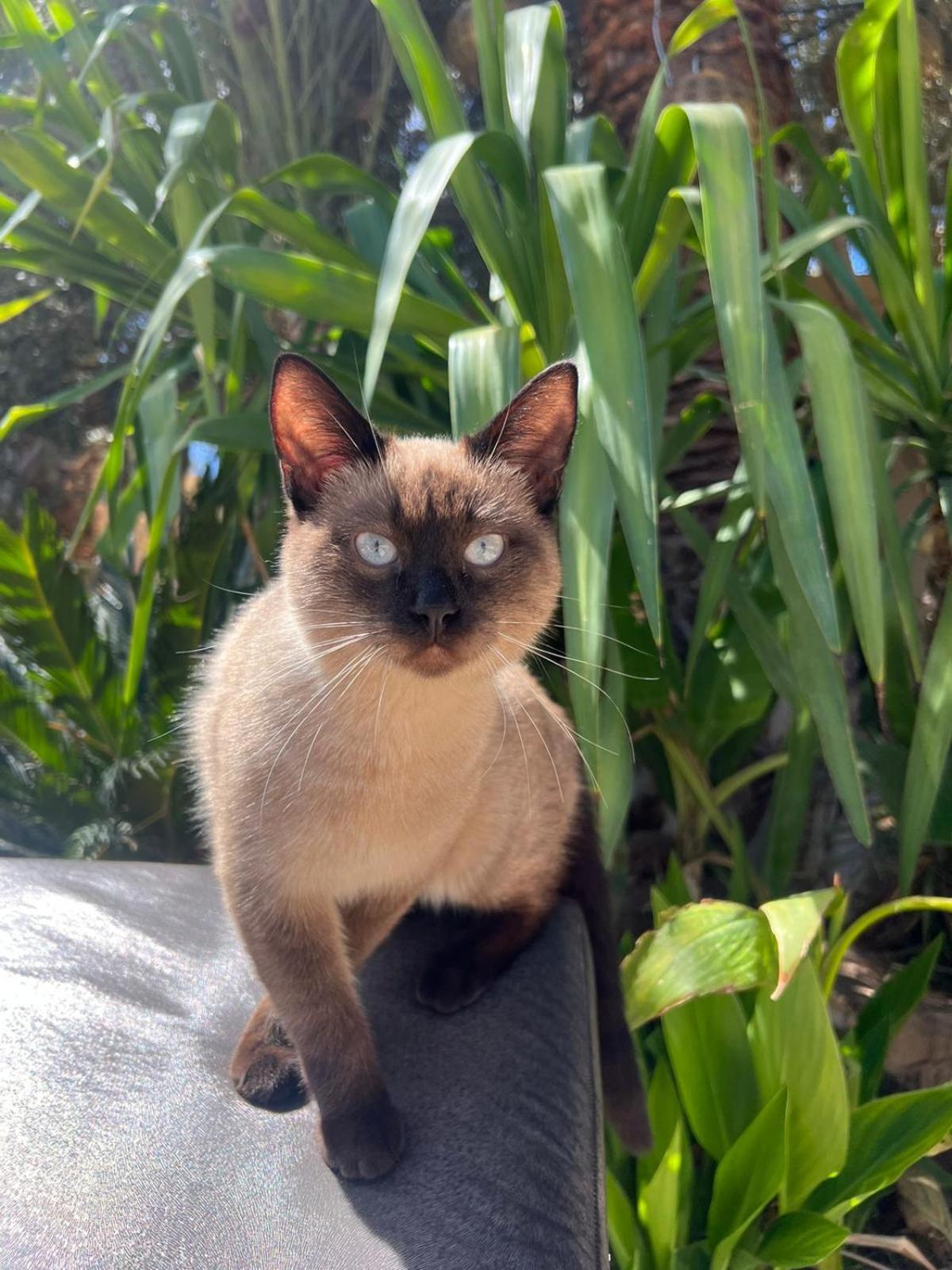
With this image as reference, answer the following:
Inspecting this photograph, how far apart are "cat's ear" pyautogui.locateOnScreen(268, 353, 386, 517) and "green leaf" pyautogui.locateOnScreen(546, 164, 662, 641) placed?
0.23 meters

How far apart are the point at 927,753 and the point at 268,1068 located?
0.83 metres

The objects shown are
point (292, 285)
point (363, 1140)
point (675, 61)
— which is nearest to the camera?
point (363, 1140)

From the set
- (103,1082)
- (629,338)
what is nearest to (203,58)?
(629,338)

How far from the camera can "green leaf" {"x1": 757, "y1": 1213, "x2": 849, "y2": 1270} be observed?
3.24ft

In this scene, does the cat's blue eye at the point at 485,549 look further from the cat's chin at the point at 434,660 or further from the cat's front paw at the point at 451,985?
the cat's front paw at the point at 451,985

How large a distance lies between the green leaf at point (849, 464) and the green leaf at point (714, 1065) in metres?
0.45

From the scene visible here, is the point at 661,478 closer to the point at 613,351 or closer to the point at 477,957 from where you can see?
the point at 613,351

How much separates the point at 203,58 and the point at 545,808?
2.26m

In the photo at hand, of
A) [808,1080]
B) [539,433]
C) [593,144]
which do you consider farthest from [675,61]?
[808,1080]

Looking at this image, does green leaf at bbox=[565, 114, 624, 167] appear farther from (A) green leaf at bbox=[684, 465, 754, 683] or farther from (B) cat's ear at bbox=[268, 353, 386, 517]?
(B) cat's ear at bbox=[268, 353, 386, 517]

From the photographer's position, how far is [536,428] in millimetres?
907

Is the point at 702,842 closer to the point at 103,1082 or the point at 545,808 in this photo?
the point at 545,808

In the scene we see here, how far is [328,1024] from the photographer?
79 cm

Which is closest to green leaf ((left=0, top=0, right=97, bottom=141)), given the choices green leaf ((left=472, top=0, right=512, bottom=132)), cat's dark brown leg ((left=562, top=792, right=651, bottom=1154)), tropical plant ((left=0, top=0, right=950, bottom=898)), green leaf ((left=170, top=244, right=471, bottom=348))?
tropical plant ((left=0, top=0, right=950, bottom=898))
